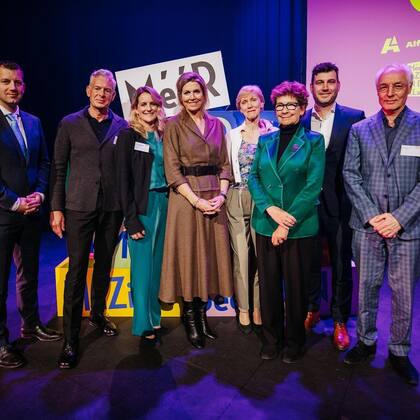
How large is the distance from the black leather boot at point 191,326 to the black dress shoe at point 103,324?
55 centimetres

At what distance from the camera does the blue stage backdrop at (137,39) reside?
5.25 metres

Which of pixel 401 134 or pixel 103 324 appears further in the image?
pixel 103 324

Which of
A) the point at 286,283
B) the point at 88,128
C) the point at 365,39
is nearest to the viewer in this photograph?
the point at 286,283

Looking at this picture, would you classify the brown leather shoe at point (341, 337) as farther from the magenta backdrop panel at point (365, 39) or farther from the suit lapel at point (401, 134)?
the magenta backdrop panel at point (365, 39)

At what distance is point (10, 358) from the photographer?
8.00ft

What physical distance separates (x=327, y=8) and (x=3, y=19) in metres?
4.44

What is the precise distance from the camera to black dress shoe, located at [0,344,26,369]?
2416mm

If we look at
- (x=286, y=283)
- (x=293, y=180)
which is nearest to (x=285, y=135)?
(x=293, y=180)

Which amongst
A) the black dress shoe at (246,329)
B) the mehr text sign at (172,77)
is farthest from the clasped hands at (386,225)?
the mehr text sign at (172,77)

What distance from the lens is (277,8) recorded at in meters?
5.19

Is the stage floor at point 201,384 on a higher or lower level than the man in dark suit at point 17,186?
lower

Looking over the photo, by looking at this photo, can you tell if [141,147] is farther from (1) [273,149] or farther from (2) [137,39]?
(2) [137,39]

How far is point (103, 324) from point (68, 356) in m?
0.49

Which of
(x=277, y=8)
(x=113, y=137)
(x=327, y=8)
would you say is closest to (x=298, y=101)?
(x=113, y=137)
